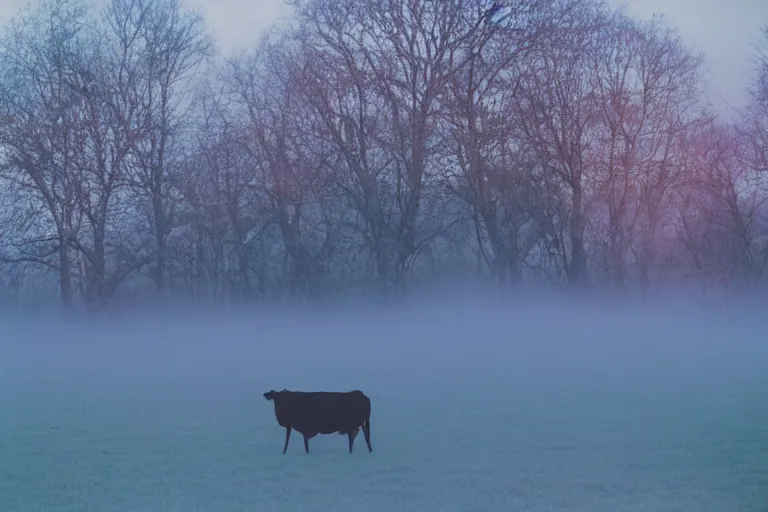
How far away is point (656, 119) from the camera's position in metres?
26.6

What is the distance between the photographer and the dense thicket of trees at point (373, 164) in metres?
24.3

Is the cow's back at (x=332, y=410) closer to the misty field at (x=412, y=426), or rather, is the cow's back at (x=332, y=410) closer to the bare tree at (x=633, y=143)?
the misty field at (x=412, y=426)

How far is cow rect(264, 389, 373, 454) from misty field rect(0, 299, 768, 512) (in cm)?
35

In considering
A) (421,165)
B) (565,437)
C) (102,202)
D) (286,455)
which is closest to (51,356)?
(102,202)

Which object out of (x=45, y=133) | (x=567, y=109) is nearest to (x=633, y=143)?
(x=567, y=109)

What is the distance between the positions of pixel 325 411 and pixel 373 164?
18.0 metres

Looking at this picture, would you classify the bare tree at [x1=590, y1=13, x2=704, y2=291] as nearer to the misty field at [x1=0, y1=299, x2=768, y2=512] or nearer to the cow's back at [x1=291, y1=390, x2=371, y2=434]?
the misty field at [x1=0, y1=299, x2=768, y2=512]

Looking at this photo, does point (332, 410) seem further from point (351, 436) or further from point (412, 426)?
point (412, 426)

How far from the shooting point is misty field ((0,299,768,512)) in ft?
22.6

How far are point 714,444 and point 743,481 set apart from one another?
148cm

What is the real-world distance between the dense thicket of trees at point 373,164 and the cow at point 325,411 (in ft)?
55.7

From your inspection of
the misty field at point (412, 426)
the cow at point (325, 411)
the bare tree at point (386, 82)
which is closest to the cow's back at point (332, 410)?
the cow at point (325, 411)

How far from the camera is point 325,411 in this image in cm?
798

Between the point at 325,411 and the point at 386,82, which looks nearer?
the point at 325,411
